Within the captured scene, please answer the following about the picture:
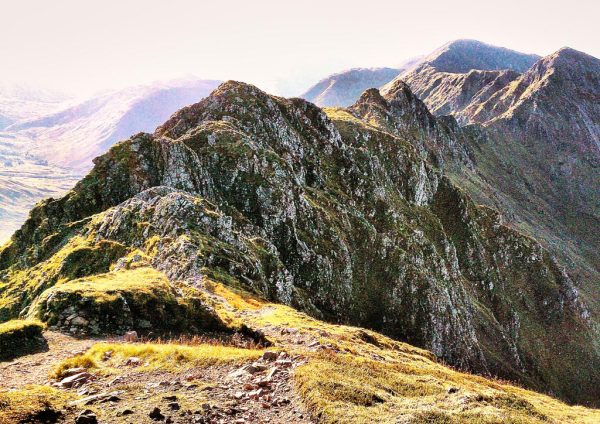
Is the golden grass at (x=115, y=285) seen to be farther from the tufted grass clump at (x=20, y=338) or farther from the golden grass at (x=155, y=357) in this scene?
the golden grass at (x=155, y=357)

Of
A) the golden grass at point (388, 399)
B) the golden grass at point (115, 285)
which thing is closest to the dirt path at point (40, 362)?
the golden grass at point (115, 285)

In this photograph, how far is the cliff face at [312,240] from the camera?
57.7 m

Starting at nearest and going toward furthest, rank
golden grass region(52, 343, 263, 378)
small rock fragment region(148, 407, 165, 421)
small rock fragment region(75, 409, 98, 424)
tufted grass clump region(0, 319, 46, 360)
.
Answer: small rock fragment region(75, 409, 98, 424) → small rock fragment region(148, 407, 165, 421) → golden grass region(52, 343, 263, 378) → tufted grass clump region(0, 319, 46, 360)

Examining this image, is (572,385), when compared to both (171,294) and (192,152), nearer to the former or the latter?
(192,152)

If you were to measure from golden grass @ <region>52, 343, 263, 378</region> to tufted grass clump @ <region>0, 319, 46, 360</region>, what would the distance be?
437cm

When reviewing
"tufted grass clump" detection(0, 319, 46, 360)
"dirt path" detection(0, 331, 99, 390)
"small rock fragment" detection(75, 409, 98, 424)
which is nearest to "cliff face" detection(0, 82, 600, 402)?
"dirt path" detection(0, 331, 99, 390)

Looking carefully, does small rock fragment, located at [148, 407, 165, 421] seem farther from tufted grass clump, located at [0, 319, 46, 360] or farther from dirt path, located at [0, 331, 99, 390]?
tufted grass clump, located at [0, 319, 46, 360]

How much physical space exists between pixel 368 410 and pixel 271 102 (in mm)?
112338

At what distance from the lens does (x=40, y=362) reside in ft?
80.5

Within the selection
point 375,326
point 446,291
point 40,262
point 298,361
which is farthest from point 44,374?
point 446,291

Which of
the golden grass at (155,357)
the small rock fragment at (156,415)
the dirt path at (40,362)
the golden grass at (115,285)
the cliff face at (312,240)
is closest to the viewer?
the small rock fragment at (156,415)

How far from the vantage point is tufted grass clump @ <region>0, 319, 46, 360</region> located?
25.8 meters

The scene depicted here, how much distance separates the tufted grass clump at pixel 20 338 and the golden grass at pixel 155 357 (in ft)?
14.3

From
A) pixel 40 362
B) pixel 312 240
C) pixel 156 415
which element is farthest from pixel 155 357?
pixel 312 240
